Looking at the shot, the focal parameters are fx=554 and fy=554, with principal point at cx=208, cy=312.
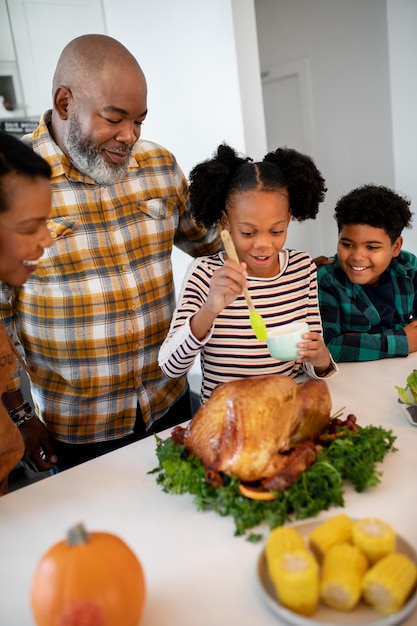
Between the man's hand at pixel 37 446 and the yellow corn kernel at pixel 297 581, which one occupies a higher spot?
the yellow corn kernel at pixel 297 581

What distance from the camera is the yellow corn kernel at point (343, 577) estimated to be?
0.81 metres

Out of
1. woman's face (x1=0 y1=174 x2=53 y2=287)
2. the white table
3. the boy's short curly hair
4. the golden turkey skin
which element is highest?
woman's face (x1=0 y1=174 x2=53 y2=287)

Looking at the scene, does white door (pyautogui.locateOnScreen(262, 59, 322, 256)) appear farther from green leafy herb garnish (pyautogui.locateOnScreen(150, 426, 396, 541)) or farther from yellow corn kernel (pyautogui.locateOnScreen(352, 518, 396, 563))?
yellow corn kernel (pyautogui.locateOnScreen(352, 518, 396, 563))

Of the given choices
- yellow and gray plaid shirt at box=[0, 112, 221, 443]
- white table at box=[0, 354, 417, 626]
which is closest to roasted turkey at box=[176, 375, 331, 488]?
white table at box=[0, 354, 417, 626]

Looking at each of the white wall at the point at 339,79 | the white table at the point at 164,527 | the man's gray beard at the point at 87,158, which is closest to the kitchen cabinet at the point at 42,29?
the white wall at the point at 339,79

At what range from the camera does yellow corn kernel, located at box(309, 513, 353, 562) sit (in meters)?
0.90

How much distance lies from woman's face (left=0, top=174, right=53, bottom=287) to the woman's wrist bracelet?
2.32 feet

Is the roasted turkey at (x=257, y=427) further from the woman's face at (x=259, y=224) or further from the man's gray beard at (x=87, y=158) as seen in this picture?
the man's gray beard at (x=87, y=158)

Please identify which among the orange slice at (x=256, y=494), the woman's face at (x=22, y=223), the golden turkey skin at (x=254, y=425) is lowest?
the orange slice at (x=256, y=494)

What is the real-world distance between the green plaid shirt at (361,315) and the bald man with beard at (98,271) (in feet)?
1.91

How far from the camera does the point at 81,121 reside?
65.9 inches

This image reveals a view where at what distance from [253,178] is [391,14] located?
2919mm

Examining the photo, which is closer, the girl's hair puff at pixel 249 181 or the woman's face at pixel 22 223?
the woman's face at pixel 22 223

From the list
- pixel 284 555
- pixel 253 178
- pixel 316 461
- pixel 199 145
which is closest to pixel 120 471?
pixel 316 461
